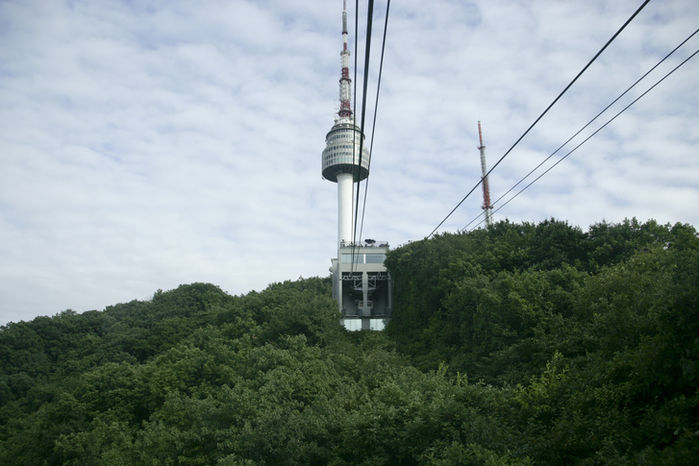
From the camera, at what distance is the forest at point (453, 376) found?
514 inches

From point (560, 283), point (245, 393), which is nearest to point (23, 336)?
point (245, 393)

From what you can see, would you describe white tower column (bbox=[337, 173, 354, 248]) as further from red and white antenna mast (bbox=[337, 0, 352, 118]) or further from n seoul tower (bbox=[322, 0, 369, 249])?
red and white antenna mast (bbox=[337, 0, 352, 118])

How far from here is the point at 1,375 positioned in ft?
212

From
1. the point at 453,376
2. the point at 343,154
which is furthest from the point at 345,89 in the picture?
the point at 453,376

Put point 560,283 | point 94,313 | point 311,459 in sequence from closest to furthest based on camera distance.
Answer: point 311,459 < point 560,283 < point 94,313

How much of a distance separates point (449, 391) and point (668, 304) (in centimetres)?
900

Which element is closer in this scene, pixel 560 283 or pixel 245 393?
pixel 245 393

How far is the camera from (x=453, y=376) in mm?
27672

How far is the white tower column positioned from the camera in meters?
81.8

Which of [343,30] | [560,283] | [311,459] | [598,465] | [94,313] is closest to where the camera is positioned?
[598,465]

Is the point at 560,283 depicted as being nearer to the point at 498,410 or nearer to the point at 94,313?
the point at 498,410

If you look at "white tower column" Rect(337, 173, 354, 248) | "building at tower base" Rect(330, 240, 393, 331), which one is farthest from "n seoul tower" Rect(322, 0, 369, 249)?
"building at tower base" Rect(330, 240, 393, 331)

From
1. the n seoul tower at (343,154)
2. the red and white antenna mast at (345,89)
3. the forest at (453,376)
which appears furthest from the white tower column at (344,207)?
the forest at (453,376)

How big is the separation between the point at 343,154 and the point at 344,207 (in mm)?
10147
